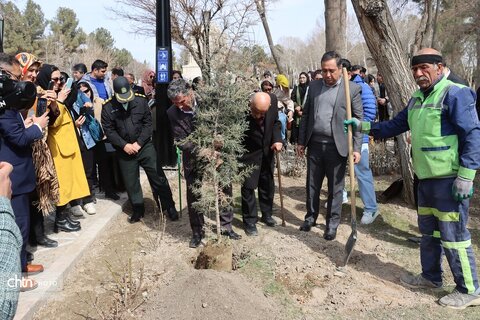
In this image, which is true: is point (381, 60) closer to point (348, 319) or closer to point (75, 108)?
point (348, 319)

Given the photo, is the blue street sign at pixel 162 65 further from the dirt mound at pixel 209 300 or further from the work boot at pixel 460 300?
the work boot at pixel 460 300

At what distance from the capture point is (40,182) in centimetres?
425

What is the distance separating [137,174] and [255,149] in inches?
65.1

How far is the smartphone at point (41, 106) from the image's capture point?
4.28 meters

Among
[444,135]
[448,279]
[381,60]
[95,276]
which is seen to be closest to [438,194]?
[444,135]

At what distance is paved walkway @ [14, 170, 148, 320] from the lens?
11.0 ft

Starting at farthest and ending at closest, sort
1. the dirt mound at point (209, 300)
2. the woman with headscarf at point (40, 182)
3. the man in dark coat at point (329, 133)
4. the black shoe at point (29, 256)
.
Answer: the man in dark coat at point (329, 133)
the woman with headscarf at point (40, 182)
the black shoe at point (29, 256)
the dirt mound at point (209, 300)

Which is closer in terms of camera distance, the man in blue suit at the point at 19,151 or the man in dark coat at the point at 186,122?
the man in blue suit at the point at 19,151

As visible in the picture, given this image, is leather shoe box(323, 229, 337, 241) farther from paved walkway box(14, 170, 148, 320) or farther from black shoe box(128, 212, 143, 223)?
paved walkway box(14, 170, 148, 320)

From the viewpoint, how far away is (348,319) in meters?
3.32

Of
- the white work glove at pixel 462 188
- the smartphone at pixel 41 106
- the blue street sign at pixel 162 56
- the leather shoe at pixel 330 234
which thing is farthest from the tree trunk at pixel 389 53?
the smartphone at pixel 41 106

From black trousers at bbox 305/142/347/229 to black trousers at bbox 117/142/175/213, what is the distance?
74.4 inches

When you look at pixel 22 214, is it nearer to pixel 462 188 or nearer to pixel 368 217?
pixel 462 188

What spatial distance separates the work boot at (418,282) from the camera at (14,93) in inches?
139
